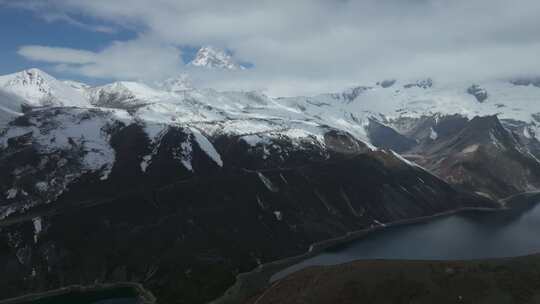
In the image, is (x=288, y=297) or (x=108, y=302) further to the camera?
(x=108, y=302)

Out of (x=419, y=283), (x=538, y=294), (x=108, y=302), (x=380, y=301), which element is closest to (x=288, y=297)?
(x=380, y=301)

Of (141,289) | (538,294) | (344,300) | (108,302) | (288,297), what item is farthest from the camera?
(141,289)

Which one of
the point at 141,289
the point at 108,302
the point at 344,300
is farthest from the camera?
the point at 141,289

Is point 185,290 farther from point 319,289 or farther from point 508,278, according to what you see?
point 508,278

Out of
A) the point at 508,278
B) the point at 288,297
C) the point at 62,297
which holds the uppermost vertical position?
the point at 508,278

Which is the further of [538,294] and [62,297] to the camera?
[62,297]

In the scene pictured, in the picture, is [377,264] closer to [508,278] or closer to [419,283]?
[419,283]

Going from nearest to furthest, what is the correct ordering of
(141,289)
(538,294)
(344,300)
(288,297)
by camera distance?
(538,294) → (344,300) → (288,297) → (141,289)

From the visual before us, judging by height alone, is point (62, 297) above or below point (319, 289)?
below

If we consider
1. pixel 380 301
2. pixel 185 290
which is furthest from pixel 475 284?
pixel 185 290
